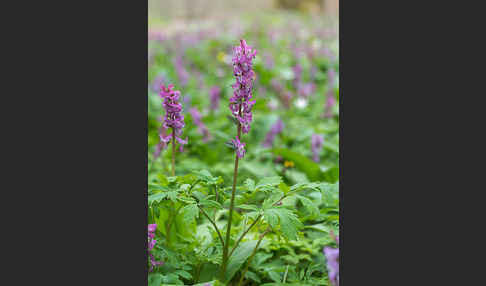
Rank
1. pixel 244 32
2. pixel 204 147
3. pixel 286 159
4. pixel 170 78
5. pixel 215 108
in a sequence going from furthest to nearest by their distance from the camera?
pixel 244 32, pixel 170 78, pixel 215 108, pixel 204 147, pixel 286 159

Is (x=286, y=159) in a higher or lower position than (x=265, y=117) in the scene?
lower

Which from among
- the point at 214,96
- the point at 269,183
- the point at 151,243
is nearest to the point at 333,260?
the point at 269,183

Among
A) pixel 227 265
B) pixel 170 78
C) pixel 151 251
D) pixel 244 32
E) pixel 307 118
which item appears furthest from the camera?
pixel 244 32

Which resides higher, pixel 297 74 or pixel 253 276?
pixel 297 74

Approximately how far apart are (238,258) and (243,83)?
2.71ft

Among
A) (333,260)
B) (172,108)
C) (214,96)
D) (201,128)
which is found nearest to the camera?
(333,260)

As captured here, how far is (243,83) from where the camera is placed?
162cm

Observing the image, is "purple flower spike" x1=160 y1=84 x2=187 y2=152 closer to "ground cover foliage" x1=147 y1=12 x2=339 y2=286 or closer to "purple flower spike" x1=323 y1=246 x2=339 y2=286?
"ground cover foliage" x1=147 y1=12 x2=339 y2=286

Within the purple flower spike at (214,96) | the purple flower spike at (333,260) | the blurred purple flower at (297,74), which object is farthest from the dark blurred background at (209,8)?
the purple flower spike at (333,260)

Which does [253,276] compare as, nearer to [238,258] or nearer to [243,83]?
[238,258]

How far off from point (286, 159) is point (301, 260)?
1.11 m
